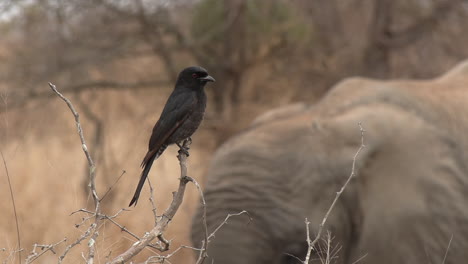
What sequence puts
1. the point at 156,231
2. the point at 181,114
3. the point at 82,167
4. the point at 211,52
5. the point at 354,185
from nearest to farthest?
1. the point at 156,231
2. the point at 181,114
3. the point at 354,185
4. the point at 211,52
5. the point at 82,167

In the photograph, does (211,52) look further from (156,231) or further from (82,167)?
(156,231)

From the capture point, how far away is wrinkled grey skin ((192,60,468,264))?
159 inches

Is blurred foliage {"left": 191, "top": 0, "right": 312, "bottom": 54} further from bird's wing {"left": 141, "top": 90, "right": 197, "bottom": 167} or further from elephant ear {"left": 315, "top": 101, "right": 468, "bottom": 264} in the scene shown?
bird's wing {"left": 141, "top": 90, "right": 197, "bottom": 167}

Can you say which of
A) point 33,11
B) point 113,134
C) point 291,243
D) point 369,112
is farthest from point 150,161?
point 113,134

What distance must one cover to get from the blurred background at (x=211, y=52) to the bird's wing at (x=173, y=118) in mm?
4092

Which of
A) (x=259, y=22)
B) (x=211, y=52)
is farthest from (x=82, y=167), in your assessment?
(x=259, y=22)

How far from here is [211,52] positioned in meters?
7.14

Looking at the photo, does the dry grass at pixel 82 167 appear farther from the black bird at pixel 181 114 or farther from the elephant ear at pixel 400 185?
the black bird at pixel 181 114

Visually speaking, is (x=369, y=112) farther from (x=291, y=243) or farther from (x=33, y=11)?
(x=33, y=11)

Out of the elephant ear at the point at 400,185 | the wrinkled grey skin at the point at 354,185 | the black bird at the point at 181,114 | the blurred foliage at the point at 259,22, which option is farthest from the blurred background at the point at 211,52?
the black bird at the point at 181,114

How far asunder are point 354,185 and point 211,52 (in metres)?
3.22

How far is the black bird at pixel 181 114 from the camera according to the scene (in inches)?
98.4

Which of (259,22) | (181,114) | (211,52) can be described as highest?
(211,52)

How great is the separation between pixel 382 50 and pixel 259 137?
9.43ft
